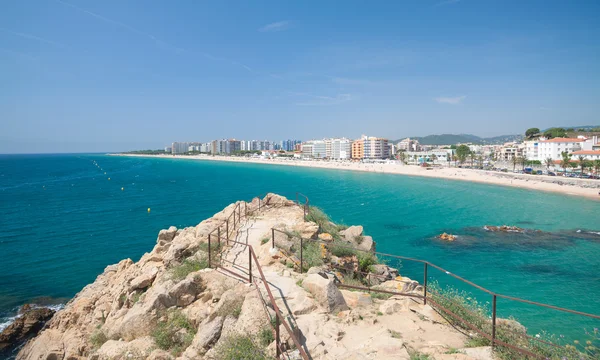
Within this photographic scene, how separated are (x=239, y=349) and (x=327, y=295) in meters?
2.43

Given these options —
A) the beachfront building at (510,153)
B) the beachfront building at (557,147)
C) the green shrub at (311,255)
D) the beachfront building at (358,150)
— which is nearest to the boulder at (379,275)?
the green shrub at (311,255)

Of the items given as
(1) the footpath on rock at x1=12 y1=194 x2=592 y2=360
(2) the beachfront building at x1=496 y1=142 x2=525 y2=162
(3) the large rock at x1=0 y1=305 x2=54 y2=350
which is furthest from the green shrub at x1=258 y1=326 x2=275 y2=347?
(2) the beachfront building at x1=496 y1=142 x2=525 y2=162

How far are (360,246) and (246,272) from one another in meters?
7.70

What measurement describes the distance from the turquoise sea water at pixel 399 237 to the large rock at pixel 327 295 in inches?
440

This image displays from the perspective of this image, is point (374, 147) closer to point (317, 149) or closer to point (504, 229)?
point (317, 149)

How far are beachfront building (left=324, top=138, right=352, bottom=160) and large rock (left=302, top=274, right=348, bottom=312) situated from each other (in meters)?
160

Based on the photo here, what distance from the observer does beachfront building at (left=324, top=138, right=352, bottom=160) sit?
546 ft

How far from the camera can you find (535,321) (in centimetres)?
1412

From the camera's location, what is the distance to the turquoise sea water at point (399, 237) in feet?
57.9

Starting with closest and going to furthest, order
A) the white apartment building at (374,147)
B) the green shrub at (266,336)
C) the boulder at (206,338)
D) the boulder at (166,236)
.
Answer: the green shrub at (266,336) < the boulder at (206,338) < the boulder at (166,236) < the white apartment building at (374,147)

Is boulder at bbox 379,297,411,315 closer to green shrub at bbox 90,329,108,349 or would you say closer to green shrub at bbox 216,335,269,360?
green shrub at bbox 216,335,269,360

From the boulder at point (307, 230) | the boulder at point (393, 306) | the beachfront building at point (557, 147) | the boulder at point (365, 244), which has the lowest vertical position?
the boulder at point (365, 244)

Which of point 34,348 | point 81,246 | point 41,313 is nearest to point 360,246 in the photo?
point 34,348

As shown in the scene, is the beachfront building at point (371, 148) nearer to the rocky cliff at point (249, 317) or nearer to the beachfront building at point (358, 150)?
the beachfront building at point (358, 150)
